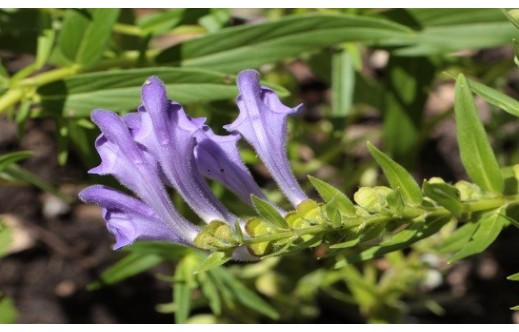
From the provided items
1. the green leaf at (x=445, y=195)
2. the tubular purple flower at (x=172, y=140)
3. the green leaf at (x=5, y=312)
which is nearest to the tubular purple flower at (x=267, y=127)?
the tubular purple flower at (x=172, y=140)

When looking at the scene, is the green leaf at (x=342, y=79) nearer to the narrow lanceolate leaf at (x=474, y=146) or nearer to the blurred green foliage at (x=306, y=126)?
the blurred green foliage at (x=306, y=126)

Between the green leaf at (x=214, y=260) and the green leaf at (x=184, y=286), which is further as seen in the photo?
the green leaf at (x=184, y=286)

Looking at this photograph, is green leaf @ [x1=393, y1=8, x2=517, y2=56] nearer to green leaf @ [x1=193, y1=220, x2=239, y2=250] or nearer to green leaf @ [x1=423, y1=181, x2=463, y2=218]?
green leaf @ [x1=423, y1=181, x2=463, y2=218]

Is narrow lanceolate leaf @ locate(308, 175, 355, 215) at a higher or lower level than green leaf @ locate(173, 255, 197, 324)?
higher

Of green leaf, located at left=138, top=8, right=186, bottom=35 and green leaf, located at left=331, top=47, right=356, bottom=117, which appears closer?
green leaf, located at left=138, top=8, right=186, bottom=35

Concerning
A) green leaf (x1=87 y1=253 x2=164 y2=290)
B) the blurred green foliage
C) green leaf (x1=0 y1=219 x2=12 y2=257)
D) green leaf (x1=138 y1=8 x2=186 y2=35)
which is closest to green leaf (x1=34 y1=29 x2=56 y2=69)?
the blurred green foliage

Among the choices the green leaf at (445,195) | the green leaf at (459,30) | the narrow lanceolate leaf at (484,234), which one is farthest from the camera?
the green leaf at (459,30)

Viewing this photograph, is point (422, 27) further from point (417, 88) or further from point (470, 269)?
point (470, 269)

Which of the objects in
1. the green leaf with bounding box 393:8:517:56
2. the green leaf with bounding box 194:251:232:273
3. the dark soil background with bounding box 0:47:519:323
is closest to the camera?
the green leaf with bounding box 194:251:232:273
